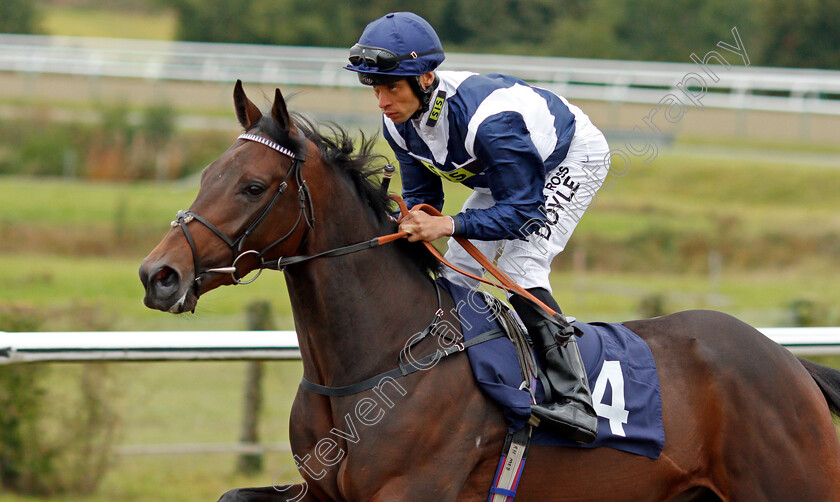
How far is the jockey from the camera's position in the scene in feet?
10.9

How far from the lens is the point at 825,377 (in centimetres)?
386

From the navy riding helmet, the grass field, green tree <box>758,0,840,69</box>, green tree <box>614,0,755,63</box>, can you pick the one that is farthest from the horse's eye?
the grass field

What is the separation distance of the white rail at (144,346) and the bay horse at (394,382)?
3.42 ft

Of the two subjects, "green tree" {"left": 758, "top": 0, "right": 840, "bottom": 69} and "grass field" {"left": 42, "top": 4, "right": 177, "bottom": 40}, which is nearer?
"green tree" {"left": 758, "top": 0, "right": 840, "bottom": 69}

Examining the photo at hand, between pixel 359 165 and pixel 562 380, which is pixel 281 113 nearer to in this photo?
pixel 359 165

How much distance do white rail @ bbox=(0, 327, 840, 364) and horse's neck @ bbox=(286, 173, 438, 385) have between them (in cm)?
119

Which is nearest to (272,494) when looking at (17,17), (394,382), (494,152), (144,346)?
(394,382)

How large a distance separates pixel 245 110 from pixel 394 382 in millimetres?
1021

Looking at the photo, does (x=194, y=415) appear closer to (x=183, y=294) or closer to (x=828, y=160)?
(x=183, y=294)

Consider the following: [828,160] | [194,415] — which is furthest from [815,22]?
[194,415]

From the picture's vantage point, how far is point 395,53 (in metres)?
3.31

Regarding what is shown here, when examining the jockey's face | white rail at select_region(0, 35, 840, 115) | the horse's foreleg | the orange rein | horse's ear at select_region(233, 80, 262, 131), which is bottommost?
white rail at select_region(0, 35, 840, 115)

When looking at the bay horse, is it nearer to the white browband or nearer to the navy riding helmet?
the white browband

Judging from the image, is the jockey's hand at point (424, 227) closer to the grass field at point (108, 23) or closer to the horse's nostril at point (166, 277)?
the horse's nostril at point (166, 277)
